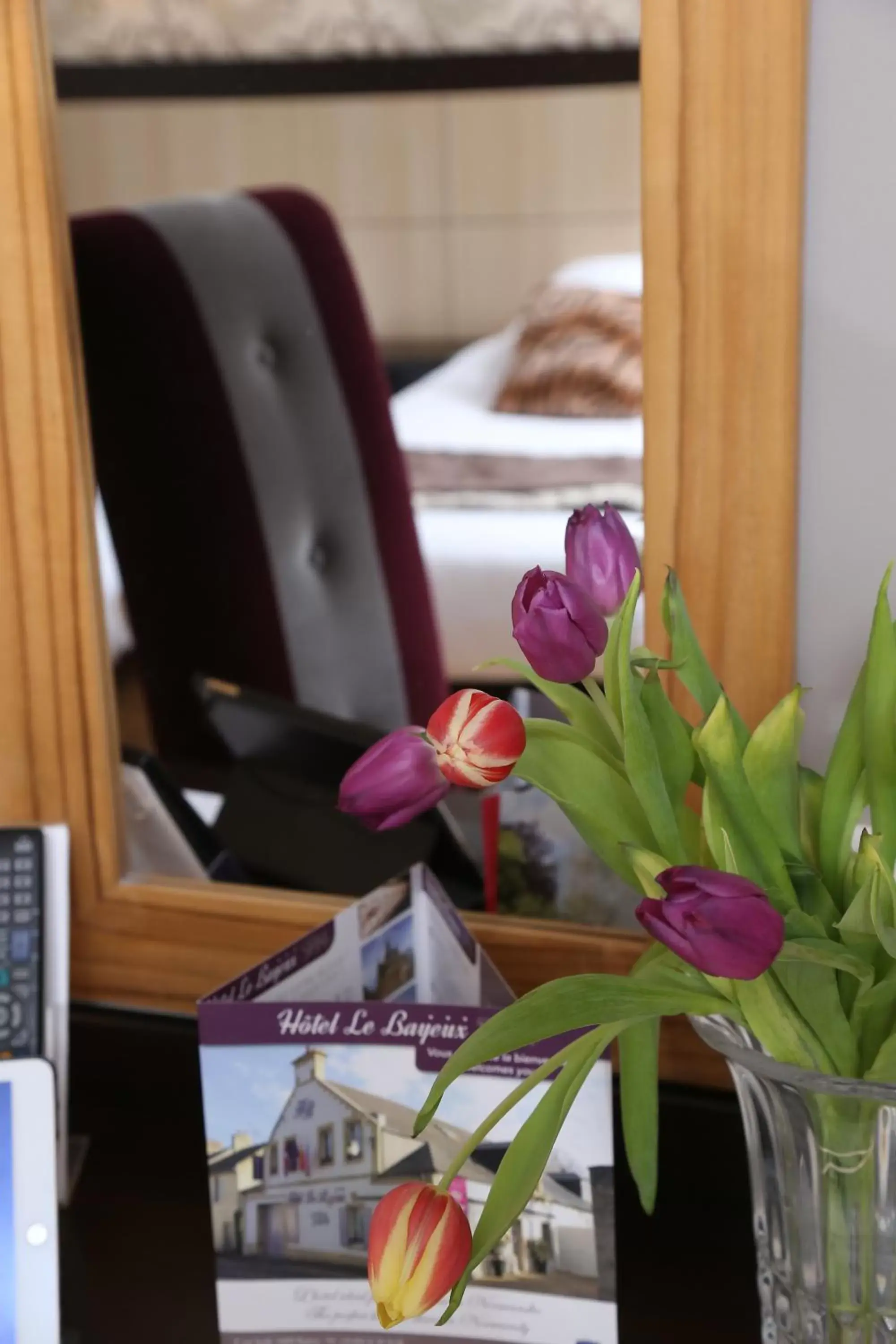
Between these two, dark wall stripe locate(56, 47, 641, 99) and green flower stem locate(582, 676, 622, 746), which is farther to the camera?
dark wall stripe locate(56, 47, 641, 99)

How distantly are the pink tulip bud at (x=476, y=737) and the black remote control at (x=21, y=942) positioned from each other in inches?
15.6

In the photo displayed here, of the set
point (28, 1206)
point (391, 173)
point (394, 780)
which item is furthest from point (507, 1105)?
point (391, 173)

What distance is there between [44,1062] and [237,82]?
1.66 ft

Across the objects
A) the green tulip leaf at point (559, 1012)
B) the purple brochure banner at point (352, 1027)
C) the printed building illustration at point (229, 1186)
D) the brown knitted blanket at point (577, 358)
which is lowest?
the printed building illustration at point (229, 1186)

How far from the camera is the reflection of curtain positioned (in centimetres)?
70

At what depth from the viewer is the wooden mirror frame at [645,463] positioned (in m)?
0.59

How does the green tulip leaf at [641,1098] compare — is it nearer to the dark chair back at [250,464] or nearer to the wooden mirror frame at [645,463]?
the wooden mirror frame at [645,463]

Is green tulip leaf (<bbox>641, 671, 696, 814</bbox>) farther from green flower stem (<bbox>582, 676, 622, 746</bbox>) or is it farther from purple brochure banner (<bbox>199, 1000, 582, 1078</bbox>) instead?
purple brochure banner (<bbox>199, 1000, 582, 1078</bbox>)

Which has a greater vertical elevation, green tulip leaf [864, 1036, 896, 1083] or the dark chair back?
the dark chair back

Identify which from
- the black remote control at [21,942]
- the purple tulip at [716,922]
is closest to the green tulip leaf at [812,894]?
the purple tulip at [716,922]

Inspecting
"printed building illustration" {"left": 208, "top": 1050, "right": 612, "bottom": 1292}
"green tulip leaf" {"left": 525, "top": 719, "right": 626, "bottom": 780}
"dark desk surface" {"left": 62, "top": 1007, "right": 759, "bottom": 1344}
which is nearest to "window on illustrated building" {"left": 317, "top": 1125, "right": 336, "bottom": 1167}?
"printed building illustration" {"left": 208, "top": 1050, "right": 612, "bottom": 1292}

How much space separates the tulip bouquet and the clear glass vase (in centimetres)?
1

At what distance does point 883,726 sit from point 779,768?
40 millimetres

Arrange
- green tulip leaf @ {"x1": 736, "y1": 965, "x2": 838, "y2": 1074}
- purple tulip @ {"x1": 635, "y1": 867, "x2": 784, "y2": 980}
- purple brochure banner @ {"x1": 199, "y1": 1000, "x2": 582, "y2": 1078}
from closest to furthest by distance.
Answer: purple tulip @ {"x1": 635, "y1": 867, "x2": 784, "y2": 980}
green tulip leaf @ {"x1": 736, "y1": 965, "x2": 838, "y2": 1074}
purple brochure banner @ {"x1": 199, "y1": 1000, "x2": 582, "y2": 1078}
